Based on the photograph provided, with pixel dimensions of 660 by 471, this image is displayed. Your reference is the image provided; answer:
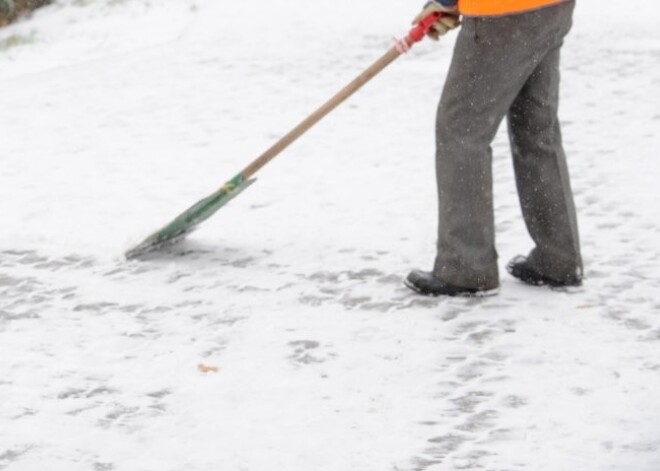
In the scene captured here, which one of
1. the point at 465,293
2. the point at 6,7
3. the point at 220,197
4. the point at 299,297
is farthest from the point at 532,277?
the point at 6,7

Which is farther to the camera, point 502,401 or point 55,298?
point 55,298

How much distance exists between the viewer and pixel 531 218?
563 cm

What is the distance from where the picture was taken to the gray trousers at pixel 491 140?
5.21 metres

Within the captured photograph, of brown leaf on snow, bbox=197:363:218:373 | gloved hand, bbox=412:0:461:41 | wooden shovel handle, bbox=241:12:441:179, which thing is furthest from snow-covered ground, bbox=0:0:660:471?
gloved hand, bbox=412:0:461:41

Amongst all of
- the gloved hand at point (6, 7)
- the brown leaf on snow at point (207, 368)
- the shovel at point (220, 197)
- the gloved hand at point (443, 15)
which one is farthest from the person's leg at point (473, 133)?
the gloved hand at point (6, 7)

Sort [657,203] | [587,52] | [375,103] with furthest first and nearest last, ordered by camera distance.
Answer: [587,52] → [375,103] → [657,203]

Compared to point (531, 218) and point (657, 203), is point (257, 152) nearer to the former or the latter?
point (657, 203)

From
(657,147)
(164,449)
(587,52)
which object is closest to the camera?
(164,449)

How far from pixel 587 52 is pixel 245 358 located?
6.78m

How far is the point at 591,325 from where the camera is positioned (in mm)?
5215

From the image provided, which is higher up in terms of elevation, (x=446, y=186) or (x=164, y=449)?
(x=446, y=186)

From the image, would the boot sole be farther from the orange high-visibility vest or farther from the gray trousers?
→ the orange high-visibility vest

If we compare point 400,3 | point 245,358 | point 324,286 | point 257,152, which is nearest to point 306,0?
point 400,3

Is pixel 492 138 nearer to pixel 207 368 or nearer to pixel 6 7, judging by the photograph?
pixel 207 368
